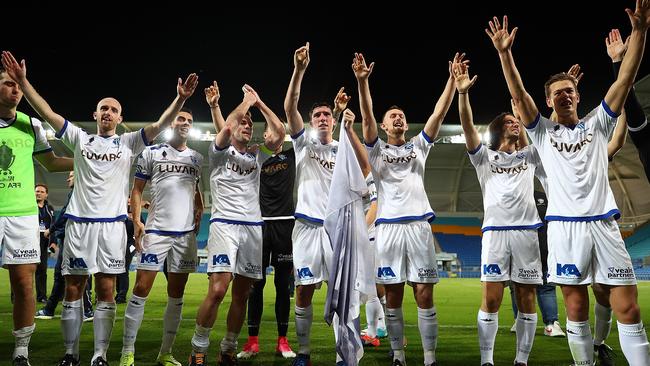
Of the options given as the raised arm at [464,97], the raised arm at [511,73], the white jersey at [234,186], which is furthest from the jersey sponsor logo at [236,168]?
the raised arm at [511,73]

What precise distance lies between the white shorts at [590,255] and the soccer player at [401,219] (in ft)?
4.66

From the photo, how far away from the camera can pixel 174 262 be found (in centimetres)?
554

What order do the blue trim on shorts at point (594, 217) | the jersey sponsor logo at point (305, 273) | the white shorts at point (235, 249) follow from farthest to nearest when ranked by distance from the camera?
the white shorts at point (235, 249)
the jersey sponsor logo at point (305, 273)
the blue trim on shorts at point (594, 217)

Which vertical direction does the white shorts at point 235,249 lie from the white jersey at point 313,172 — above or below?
below

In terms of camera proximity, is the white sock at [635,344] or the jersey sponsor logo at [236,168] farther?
the jersey sponsor logo at [236,168]

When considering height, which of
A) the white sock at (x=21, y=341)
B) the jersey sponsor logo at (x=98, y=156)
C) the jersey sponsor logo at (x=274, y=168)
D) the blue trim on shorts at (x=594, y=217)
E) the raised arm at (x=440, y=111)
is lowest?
the white sock at (x=21, y=341)

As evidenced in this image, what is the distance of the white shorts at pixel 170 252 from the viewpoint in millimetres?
5438

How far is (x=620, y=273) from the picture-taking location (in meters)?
3.84

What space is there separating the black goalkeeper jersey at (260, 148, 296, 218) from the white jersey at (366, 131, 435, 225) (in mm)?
1502

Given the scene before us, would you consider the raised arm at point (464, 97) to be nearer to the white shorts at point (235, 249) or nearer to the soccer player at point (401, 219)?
the soccer player at point (401, 219)

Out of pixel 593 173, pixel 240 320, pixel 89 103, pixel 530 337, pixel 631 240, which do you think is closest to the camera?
pixel 593 173

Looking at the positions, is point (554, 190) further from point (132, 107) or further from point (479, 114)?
point (132, 107)

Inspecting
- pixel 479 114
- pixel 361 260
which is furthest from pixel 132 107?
pixel 361 260

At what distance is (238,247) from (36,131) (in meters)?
2.43
